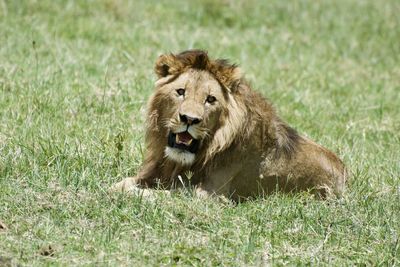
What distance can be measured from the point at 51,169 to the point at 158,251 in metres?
1.60

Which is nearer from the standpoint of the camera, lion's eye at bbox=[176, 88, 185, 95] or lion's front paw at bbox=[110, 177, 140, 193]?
lion's front paw at bbox=[110, 177, 140, 193]

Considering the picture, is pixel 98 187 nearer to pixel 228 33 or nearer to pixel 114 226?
pixel 114 226

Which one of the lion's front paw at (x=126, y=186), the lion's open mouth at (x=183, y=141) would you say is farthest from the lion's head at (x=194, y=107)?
the lion's front paw at (x=126, y=186)

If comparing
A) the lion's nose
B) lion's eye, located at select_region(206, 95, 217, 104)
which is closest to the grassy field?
the lion's nose

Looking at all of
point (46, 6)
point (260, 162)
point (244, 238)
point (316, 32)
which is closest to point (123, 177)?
point (260, 162)

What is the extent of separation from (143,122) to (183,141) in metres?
1.77

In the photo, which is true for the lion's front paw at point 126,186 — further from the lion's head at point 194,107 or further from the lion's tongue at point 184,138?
the lion's tongue at point 184,138

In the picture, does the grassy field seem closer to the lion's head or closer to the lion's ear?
the lion's head

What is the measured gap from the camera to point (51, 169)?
23.0 feet

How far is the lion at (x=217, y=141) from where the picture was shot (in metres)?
6.79

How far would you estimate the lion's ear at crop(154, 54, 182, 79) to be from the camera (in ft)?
22.9

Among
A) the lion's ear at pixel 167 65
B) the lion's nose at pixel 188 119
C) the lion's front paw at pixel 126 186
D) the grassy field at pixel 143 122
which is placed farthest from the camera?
the lion's ear at pixel 167 65

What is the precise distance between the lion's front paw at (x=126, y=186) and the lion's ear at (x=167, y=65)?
0.80 m

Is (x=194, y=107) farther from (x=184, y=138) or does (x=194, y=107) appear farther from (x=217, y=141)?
(x=217, y=141)
